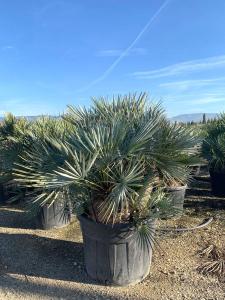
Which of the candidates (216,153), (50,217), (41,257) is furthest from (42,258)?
(216,153)

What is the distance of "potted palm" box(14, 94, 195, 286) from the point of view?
2.72m

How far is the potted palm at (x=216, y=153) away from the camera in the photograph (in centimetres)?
534

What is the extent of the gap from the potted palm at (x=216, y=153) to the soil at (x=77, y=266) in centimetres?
92

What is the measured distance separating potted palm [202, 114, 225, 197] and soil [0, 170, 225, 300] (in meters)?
0.92

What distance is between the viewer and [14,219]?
15.8 ft

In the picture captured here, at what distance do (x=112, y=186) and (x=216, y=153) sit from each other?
3054 millimetres

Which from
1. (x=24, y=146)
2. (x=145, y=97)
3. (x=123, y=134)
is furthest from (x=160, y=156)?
(x=24, y=146)

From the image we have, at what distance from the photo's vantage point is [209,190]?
20.6ft

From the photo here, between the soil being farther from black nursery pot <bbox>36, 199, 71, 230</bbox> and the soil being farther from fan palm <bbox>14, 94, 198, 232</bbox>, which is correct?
fan palm <bbox>14, 94, 198, 232</bbox>

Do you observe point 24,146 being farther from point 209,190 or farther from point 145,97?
point 209,190

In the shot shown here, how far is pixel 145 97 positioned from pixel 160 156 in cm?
91

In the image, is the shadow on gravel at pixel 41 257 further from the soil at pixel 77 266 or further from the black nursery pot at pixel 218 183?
the black nursery pot at pixel 218 183

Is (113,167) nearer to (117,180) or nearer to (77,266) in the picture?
(117,180)

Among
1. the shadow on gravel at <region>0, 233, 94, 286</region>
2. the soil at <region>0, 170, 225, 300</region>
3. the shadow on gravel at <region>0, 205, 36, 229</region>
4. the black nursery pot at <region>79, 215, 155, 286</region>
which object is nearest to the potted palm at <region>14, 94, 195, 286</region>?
the black nursery pot at <region>79, 215, 155, 286</region>
